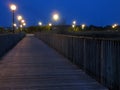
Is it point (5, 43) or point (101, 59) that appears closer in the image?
point (101, 59)

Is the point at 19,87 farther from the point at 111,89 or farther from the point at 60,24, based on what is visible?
the point at 60,24

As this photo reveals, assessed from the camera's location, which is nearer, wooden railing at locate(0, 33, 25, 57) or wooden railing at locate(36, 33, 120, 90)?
wooden railing at locate(36, 33, 120, 90)

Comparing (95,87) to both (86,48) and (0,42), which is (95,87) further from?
(0,42)

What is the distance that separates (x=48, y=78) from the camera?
14375mm

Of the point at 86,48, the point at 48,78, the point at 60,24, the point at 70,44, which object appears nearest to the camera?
the point at 48,78

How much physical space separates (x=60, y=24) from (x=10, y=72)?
215 feet

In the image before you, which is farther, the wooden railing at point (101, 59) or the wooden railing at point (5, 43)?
the wooden railing at point (5, 43)

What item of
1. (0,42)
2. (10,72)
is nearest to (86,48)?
(10,72)

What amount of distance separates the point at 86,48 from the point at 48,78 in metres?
2.13

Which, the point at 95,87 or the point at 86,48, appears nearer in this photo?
the point at 95,87

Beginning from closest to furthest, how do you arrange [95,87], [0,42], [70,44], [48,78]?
[95,87] < [48,78] < [70,44] < [0,42]

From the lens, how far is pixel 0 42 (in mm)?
24891

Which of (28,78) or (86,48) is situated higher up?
(86,48)

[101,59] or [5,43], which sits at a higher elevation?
[101,59]
